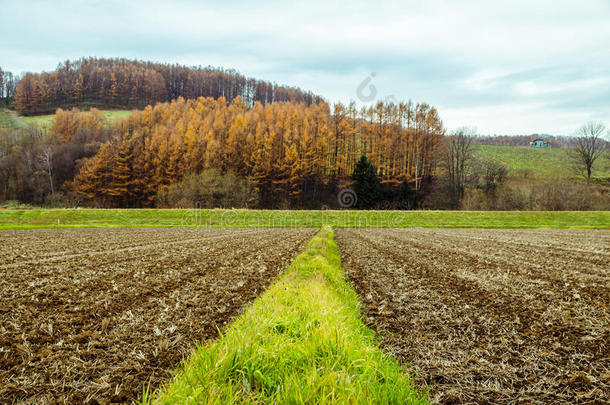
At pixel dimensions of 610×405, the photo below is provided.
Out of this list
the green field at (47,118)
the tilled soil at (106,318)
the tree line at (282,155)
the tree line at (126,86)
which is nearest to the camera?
the tilled soil at (106,318)

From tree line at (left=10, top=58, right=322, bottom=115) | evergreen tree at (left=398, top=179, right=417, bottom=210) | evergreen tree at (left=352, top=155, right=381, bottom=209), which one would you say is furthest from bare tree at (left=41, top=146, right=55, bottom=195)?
evergreen tree at (left=398, top=179, right=417, bottom=210)

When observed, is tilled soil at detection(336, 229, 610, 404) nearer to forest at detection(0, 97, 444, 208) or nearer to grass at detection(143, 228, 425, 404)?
grass at detection(143, 228, 425, 404)

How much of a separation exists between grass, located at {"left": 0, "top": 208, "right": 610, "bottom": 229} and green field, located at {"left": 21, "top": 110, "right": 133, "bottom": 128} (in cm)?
8651

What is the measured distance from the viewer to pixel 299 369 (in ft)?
9.67

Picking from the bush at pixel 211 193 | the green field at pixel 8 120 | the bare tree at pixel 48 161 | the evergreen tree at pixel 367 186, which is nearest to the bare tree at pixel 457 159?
the evergreen tree at pixel 367 186

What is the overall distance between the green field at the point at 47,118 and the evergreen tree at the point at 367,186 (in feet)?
314

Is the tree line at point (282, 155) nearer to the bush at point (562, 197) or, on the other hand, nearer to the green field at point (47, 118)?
the bush at point (562, 197)

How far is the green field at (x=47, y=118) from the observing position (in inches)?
4165

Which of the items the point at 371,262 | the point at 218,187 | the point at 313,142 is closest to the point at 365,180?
the point at 313,142

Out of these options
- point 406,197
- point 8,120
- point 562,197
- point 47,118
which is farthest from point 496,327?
point 8,120

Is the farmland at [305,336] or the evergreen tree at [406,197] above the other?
the evergreen tree at [406,197]

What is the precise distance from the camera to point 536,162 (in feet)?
254

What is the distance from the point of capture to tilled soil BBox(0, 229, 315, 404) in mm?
3396

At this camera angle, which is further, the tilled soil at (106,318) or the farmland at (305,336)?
the tilled soil at (106,318)
